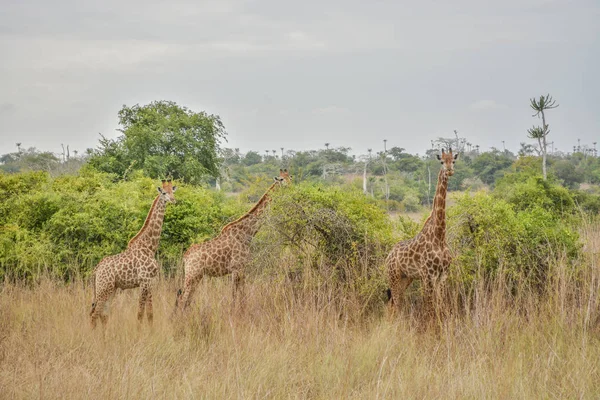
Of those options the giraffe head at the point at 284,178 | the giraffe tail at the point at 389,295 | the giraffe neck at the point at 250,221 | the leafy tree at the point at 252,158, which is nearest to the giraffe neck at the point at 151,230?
the giraffe neck at the point at 250,221

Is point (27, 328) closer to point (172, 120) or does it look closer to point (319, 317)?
point (319, 317)

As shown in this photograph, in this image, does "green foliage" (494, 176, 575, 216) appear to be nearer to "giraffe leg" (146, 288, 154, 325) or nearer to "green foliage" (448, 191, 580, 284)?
"green foliage" (448, 191, 580, 284)

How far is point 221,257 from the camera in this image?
7691 millimetres

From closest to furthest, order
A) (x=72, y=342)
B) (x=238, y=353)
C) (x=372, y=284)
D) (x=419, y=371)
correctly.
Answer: (x=419, y=371) → (x=238, y=353) → (x=72, y=342) → (x=372, y=284)

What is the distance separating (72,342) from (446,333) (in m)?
3.63

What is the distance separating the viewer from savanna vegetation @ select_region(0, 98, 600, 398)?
5.65 meters

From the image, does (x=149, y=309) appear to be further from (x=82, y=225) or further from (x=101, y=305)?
(x=82, y=225)

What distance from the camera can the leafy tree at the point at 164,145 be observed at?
711 inches

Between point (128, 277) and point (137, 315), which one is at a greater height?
point (128, 277)

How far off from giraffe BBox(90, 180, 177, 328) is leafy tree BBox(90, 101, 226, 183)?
33.8 ft

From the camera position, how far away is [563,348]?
646 cm

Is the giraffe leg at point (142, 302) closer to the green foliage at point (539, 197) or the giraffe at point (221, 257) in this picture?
the giraffe at point (221, 257)

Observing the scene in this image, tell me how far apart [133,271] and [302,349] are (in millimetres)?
2084

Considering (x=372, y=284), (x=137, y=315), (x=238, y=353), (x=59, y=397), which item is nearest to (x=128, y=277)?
(x=137, y=315)
